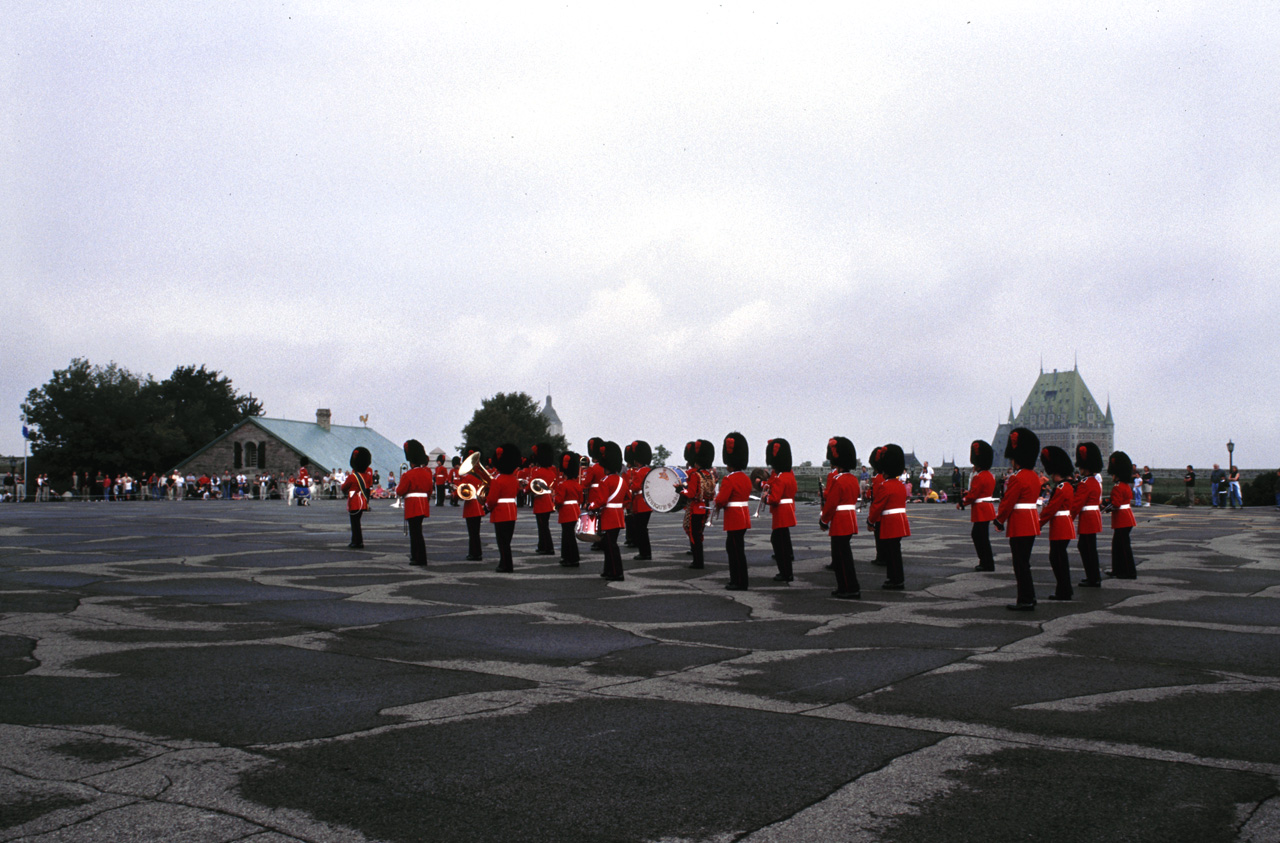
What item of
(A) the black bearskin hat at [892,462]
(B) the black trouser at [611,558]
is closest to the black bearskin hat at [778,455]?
(A) the black bearskin hat at [892,462]

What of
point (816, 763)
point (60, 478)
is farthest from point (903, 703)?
point (60, 478)

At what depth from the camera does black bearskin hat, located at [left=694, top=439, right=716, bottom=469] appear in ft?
54.4

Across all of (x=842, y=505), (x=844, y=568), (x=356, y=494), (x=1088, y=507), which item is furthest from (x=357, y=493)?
(x=1088, y=507)

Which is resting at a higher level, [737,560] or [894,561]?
[737,560]

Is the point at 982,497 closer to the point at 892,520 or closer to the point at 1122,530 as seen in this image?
the point at 1122,530

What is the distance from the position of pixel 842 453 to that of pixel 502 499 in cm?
499

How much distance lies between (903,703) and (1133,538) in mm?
18894

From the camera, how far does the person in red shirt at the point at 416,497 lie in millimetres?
15906

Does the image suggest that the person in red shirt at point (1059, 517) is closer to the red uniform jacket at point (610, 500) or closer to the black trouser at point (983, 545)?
the black trouser at point (983, 545)

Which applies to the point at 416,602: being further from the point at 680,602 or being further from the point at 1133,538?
the point at 1133,538

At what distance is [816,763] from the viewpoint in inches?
203

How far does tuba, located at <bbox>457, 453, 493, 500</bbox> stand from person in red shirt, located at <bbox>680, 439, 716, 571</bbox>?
11.1 feet

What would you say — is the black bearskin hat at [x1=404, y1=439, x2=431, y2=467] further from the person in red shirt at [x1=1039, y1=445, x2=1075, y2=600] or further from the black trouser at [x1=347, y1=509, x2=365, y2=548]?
the person in red shirt at [x1=1039, y1=445, x2=1075, y2=600]

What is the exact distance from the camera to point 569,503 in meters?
15.8
